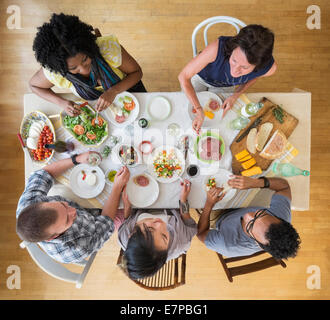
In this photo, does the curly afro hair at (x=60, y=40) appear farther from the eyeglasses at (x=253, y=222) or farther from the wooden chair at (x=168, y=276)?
the eyeglasses at (x=253, y=222)

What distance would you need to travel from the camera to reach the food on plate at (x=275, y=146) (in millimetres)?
1721

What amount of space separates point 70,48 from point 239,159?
4.08 ft

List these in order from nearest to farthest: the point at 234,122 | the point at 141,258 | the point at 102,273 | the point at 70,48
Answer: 1. the point at 70,48
2. the point at 141,258
3. the point at 234,122
4. the point at 102,273

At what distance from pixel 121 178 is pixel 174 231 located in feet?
1.67

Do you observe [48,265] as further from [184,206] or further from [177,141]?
[177,141]

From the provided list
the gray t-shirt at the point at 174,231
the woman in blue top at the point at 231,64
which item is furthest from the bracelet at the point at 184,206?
the woman in blue top at the point at 231,64

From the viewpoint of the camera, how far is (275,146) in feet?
5.65

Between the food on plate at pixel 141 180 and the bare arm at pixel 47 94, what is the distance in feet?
2.00

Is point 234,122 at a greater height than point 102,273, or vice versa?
point 234,122

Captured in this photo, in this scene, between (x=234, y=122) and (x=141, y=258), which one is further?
(x=234, y=122)

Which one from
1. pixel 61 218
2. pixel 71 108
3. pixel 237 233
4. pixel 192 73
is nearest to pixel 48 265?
pixel 61 218

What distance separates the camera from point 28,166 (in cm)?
178
